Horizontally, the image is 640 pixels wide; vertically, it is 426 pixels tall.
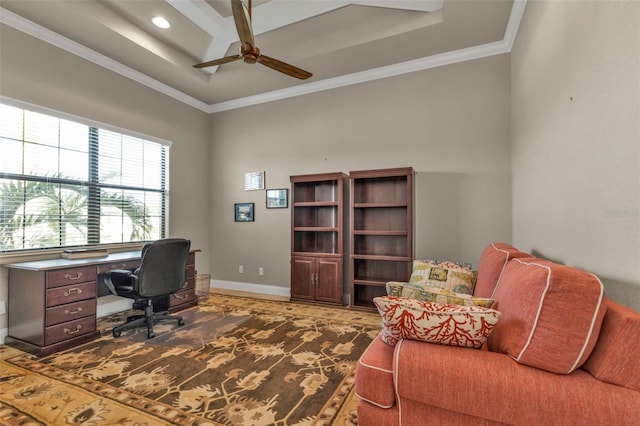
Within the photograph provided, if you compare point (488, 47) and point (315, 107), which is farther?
point (315, 107)

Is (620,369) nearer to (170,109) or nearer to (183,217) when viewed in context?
(183,217)

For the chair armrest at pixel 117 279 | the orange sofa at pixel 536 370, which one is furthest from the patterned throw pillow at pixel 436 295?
the chair armrest at pixel 117 279

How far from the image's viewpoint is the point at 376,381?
4.11ft

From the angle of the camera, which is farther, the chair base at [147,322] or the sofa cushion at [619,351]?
the chair base at [147,322]

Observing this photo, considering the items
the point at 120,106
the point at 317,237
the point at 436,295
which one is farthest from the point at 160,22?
the point at 436,295

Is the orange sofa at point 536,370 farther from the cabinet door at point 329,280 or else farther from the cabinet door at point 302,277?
the cabinet door at point 302,277

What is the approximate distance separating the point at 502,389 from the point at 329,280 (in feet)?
10.3

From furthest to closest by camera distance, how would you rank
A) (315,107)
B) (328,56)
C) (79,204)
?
(315,107) → (328,56) → (79,204)

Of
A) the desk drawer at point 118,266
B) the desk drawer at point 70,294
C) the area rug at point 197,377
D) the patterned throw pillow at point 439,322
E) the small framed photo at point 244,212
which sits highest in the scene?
the small framed photo at point 244,212

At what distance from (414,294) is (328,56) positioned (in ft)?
10.9

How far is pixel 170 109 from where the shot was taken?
15.4 feet

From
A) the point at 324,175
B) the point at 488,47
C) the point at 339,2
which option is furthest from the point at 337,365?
the point at 488,47

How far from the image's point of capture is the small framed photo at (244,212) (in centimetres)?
503

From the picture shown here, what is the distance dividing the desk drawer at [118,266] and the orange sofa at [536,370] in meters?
3.03
